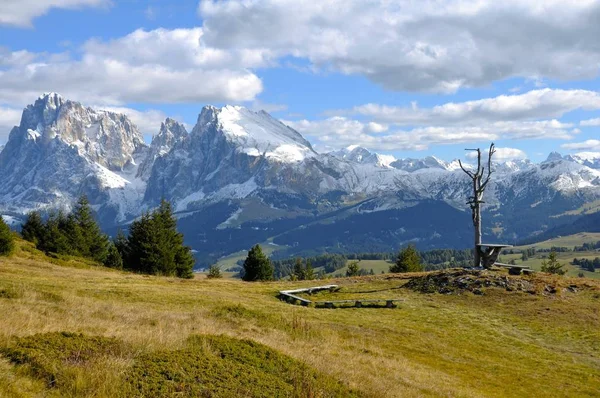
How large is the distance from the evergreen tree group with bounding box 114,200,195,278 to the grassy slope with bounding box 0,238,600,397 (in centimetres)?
2614

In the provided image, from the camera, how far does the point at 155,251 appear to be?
7175 centimetres

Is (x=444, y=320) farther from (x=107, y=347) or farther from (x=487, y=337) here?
(x=107, y=347)

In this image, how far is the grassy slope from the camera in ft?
54.5

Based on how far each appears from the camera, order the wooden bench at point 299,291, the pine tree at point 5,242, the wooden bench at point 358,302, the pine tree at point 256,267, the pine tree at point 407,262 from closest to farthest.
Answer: the wooden bench at point 358,302 < the wooden bench at point 299,291 < the pine tree at point 5,242 < the pine tree at point 256,267 < the pine tree at point 407,262

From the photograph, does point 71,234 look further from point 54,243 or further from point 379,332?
point 379,332

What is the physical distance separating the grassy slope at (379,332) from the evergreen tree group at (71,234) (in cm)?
3407

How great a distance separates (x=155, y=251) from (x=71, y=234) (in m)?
24.0

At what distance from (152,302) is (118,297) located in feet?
7.40

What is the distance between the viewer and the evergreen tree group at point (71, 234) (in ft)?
251

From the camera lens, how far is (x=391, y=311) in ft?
127

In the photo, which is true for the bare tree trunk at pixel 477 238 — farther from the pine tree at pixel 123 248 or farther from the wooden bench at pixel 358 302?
the pine tree at pixel 123 248

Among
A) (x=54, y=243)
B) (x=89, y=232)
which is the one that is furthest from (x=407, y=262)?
(x=54, y=243)

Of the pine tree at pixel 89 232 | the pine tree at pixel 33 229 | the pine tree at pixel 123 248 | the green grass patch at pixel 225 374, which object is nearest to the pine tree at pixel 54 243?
the pine tree at pixel 33 229

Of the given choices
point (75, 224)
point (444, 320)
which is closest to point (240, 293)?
point (444, 320)
